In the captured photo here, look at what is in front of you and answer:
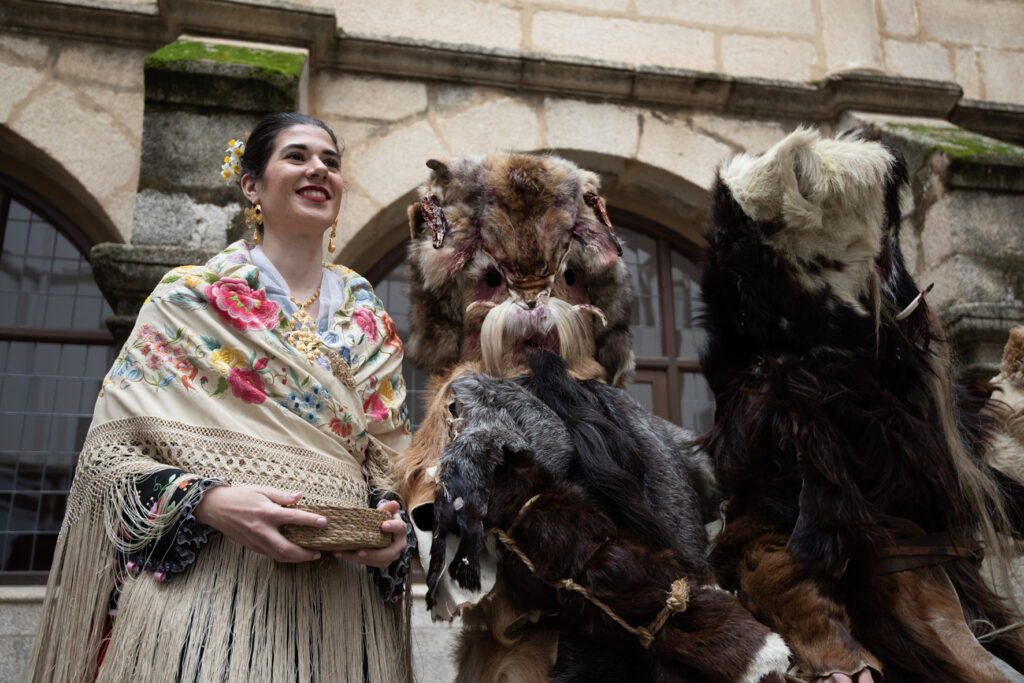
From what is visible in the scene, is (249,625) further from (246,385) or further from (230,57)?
(230,57)

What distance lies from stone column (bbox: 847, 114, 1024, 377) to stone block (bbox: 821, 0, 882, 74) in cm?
78

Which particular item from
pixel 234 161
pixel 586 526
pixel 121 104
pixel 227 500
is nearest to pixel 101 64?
Result: pixel 121 104

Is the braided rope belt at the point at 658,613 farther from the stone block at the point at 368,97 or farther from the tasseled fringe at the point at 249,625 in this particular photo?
the stone block at the point at 368,97

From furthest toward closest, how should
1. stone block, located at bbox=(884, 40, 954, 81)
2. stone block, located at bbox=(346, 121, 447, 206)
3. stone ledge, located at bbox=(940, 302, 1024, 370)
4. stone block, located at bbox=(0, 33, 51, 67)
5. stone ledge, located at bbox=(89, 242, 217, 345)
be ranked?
stone block, located at bbox=(884, 40, 954, 81) < stone block, located at bbox=(346, 121, 447, 206) < stone block, located at bbox=(0, 33, 51, 67) < stone ledge, located at bbox=(940, 302, 1024, 370) < stone ledge, located at bbox=(89, 242, 217, 345)

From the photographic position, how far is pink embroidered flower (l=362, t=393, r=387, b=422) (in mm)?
2336

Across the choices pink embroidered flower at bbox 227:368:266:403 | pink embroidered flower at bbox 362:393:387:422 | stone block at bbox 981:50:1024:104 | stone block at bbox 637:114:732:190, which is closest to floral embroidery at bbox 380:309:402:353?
pink embroidered flower at bbox 362:393:387:422

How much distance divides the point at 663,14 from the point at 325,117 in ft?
6.89

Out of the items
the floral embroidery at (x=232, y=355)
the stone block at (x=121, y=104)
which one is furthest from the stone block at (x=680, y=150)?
the floral embroidery at (x=232, y=355)

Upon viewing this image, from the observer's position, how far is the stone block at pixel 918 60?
535 cm

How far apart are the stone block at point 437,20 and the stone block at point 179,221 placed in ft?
5.15

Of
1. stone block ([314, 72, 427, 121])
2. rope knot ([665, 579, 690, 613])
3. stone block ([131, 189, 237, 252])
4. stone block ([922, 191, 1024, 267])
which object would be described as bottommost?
rope knot ([665, 579, 690, 613])

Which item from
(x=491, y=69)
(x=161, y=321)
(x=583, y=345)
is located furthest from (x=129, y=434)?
(x=491, y=69)

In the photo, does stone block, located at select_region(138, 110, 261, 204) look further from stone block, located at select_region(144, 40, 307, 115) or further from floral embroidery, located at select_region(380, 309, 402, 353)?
floral embroidery, located at select_region(380, 309, 402, 353)

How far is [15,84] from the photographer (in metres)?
4.32
